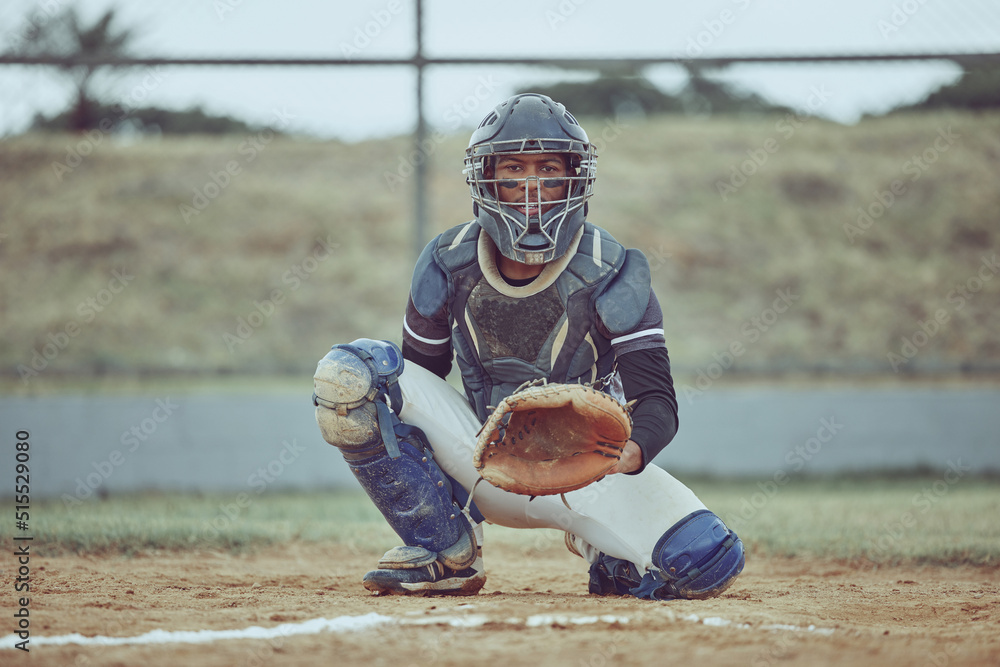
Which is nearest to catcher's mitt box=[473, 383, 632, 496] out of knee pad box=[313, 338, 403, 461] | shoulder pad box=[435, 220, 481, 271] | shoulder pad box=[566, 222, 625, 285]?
knee pad box=[313, 338, 403, 461]

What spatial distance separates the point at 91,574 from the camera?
12.4 feet

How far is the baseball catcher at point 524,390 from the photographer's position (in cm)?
310

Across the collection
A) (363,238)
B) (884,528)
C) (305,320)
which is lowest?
(884,528)

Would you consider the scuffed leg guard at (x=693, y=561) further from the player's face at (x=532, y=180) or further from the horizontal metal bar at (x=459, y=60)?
the horizontal metal bar at (x=459, y=60)

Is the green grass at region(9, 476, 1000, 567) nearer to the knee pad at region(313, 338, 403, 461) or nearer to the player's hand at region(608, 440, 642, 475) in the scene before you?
the knee pad at region(313, 338, 403, 461)

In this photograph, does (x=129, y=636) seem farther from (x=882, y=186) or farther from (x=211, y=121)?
(x=882, y=186)

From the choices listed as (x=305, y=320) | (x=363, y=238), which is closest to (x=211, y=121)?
(x=363, y=238)

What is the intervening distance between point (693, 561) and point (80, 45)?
36.5 feet

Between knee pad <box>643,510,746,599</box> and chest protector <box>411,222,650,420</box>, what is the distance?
2.28 ft

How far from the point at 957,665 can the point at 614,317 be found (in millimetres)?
1553

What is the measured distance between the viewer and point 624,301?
3254 mm

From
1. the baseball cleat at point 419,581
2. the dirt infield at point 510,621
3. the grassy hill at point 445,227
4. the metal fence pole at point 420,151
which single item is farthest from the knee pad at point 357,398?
the grassy hill at point 445,227

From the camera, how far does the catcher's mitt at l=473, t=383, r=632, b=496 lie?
285 cm

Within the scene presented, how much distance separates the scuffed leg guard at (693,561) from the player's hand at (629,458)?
31 cm
